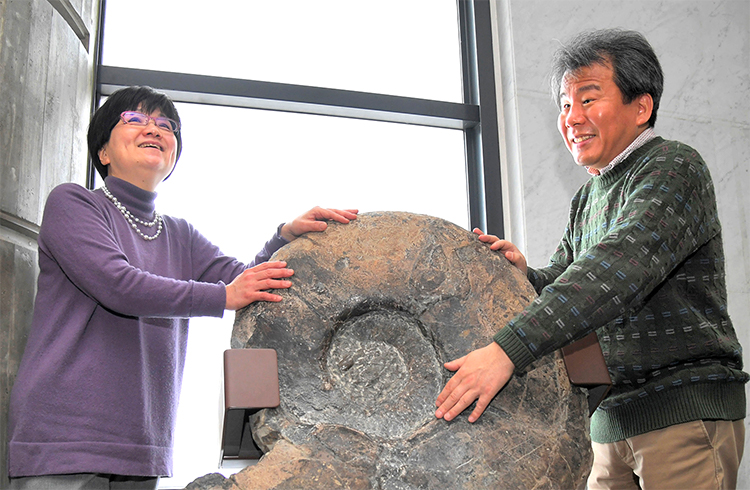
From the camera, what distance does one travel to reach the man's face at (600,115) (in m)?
1.73

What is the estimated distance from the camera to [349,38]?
2.99m

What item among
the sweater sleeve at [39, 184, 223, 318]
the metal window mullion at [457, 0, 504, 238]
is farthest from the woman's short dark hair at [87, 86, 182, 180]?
the metal window mullion at [457, 0, 504, 238]

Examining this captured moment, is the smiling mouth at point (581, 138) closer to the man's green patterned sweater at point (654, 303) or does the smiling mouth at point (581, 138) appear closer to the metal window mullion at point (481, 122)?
the man's green patterned sweater at point (654, 303)

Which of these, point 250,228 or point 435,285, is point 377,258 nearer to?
point 435,285

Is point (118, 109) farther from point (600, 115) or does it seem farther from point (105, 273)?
point (600, 115)

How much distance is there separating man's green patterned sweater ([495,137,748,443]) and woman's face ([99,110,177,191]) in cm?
107

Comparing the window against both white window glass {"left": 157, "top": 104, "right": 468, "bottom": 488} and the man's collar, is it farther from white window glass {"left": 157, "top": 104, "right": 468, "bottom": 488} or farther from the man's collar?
the man's collar

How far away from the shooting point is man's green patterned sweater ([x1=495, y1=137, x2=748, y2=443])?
4.48 feet

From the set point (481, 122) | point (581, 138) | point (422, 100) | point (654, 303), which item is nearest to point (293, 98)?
point (422, 100)

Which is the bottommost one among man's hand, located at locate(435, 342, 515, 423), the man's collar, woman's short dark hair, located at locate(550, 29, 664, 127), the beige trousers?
the beige trousers

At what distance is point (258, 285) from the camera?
1.44 m

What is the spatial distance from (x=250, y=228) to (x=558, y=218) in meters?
1.34

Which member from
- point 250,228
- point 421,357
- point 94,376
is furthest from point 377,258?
point 250,228

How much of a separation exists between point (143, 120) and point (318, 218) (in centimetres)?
63
